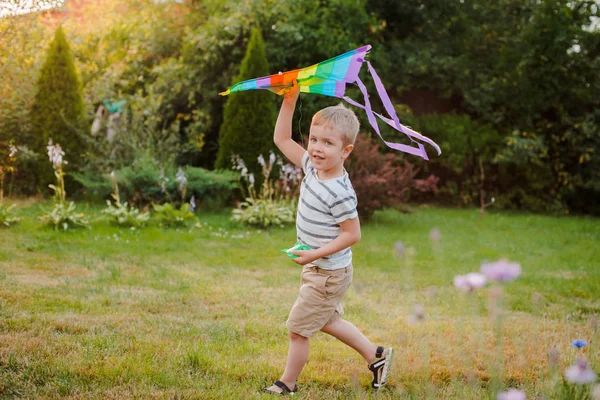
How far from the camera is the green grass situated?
3.06 m

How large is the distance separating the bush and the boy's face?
602 cm

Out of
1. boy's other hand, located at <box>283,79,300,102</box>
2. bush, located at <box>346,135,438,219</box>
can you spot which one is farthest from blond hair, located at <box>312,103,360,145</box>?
bush, located at <box>346,135,438,219</box>

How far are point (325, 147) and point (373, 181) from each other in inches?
239

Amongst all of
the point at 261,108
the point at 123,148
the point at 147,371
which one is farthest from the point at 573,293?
the point at 123,148

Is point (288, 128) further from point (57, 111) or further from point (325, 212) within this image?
point (57, 111)

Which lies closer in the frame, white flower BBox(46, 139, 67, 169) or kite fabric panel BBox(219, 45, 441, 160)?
kite fabric panel BBox(219, 45, 441, 160)

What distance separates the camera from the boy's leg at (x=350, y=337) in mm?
3170

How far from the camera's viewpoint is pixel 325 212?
117 inches

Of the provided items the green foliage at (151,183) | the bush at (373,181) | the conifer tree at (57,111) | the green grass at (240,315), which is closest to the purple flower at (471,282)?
the green grass at (240,315)

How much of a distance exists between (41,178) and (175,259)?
16.9 ft

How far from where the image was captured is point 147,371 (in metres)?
3.10

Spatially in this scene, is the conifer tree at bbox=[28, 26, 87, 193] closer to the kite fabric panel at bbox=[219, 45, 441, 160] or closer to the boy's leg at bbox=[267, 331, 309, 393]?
the kite fabric panel at bbox=[219, 45, 441, 160]

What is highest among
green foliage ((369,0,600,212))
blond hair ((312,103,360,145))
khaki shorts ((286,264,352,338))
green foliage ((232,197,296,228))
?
green foliage ((369,0,600,212))

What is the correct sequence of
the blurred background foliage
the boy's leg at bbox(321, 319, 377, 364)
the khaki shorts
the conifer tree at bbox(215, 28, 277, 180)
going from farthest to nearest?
the blurred background foliage, the conifer tree at bbox(215, 28, 277, 180), the boy's leg at bbox(321, 319, 377, 364), the khaki shorts
